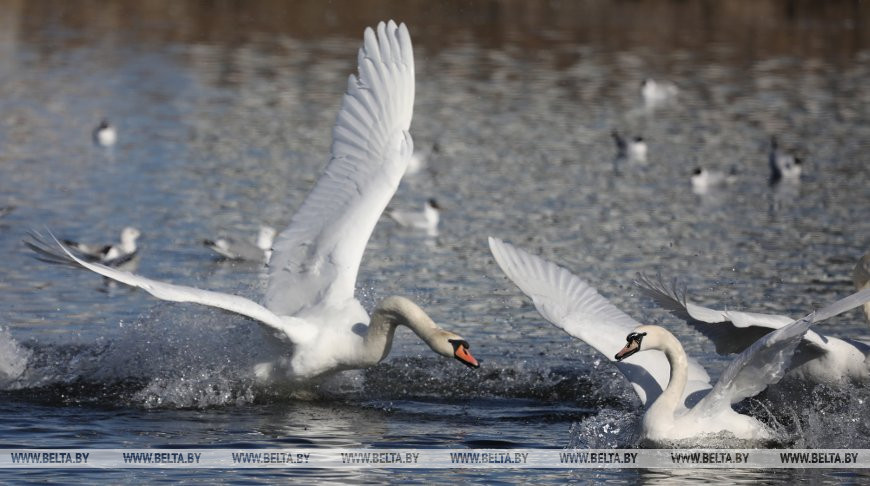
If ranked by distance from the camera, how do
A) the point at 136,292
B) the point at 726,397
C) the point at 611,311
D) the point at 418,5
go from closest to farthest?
the point at 726,397
the point at 611,311
the point at 136,292
the point at 418,5

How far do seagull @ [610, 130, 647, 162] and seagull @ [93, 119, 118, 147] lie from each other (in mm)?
7288

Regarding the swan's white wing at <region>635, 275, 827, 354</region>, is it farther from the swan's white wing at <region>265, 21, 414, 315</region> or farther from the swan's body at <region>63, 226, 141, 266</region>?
the swan's body at <region>63, 226, 141, 266</region>

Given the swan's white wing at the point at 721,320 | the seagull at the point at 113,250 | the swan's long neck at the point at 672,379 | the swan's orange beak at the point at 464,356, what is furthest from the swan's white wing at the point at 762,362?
the seagull at the point at 113,250

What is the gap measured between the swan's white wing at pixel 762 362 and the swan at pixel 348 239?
5.74 ft

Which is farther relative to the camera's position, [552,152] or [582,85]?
[582,85]

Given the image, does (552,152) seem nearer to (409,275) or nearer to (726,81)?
(409,275)

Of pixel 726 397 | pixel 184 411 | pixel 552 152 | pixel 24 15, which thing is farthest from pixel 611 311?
pixel 24 15

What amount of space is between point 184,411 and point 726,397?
11.2ft

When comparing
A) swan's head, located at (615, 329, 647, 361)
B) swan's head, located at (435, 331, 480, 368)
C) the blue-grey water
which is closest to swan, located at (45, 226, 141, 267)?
the blue-grey water

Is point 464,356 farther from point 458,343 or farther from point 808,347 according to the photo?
point 808,347

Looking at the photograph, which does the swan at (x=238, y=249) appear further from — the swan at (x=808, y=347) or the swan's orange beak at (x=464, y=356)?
the swan's orange beak at (x=464, y=356)

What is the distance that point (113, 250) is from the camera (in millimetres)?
15102

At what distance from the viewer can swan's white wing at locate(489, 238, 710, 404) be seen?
9.35 m

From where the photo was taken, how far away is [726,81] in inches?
1312
